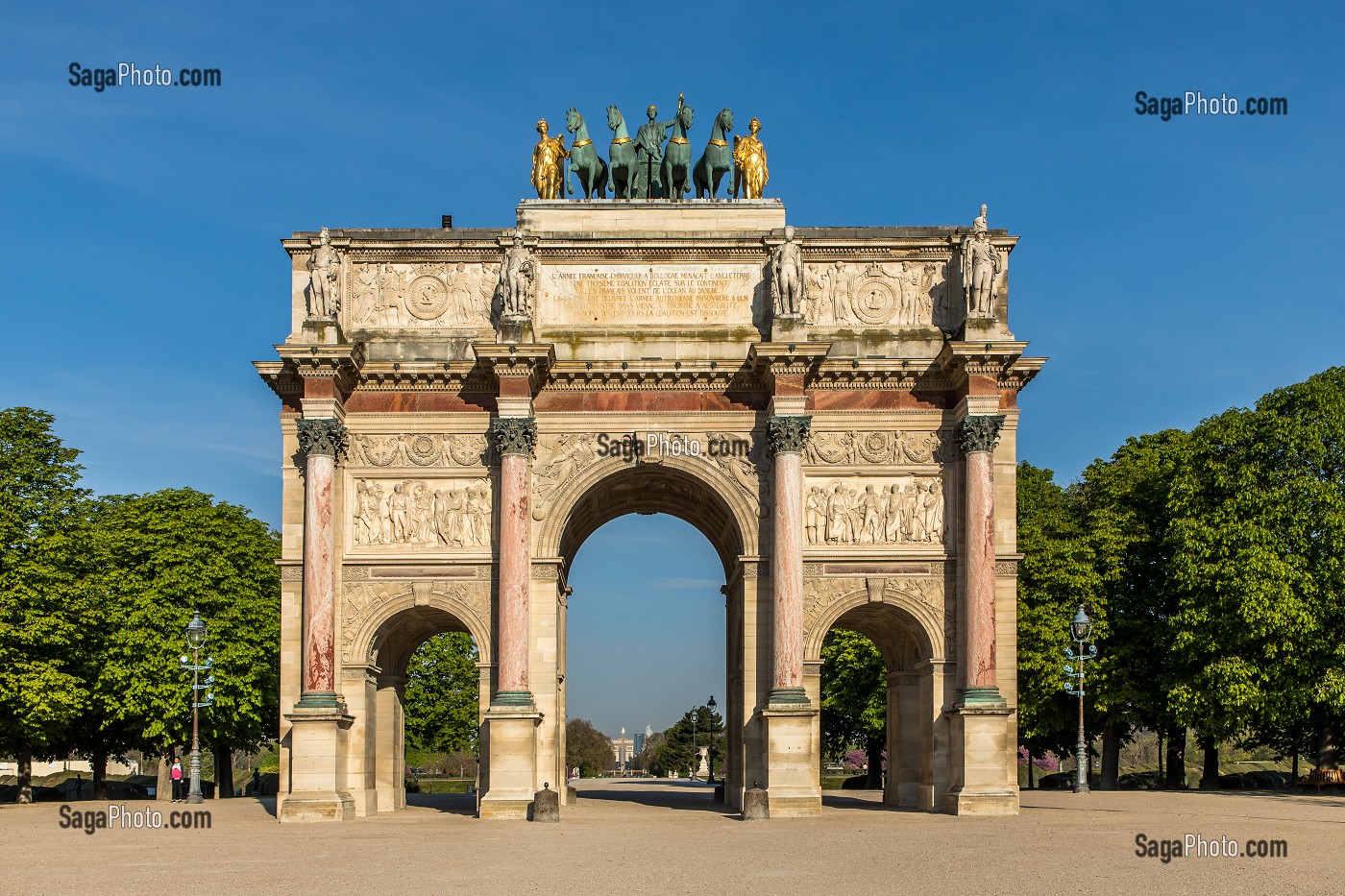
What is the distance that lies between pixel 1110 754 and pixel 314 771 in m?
27.8

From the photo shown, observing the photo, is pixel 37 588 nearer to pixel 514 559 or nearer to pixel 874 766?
pixel 514 559

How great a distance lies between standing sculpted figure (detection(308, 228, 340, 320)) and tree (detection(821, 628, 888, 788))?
25977 millimetres

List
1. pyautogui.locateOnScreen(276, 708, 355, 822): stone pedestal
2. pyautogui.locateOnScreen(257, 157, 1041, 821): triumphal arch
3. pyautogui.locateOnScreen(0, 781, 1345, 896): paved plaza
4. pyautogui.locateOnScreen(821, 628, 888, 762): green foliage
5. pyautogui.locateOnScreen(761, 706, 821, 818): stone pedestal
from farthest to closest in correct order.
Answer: pyautogui.locateOnScreen(821, 628, 888, 762): green foliage
pyautogui.locateOnScreen(257, 157, 1041, 821): triumphal arch
pyautogui.locateOnScreen(276, 708, 355, 822): stone pedestal
pyautogui.locateOnScreen(761, 706, 821, 818): stone pedestal
pyautogui.locateOnScreen(0, 781, 1345, 896): paved plaza

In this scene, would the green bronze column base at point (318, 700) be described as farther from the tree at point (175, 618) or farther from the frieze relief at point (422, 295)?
the tree at point (175, 618)

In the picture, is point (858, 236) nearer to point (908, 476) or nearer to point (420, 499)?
point (908, 476)

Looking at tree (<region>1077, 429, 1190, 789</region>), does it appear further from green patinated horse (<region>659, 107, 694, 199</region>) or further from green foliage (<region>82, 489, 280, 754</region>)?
green foliage (<region>82, 489, 280, 754</region>)

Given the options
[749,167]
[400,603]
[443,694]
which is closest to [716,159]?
[749,167]

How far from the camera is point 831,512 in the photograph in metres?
36.1

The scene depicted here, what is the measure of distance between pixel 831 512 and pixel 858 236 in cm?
685

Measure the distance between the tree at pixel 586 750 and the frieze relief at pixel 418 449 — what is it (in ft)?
241

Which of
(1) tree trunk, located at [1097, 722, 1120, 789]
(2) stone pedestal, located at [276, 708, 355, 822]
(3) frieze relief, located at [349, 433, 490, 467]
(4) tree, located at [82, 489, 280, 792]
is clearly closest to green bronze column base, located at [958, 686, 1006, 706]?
(3) frieze relief, located at [349, 433, 490, 467]

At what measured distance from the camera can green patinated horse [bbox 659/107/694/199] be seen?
38562 millimetres

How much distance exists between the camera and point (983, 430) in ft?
115

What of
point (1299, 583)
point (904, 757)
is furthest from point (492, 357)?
point (1299, 583)
